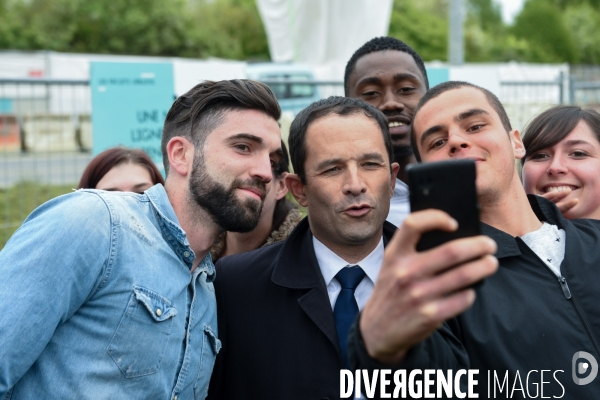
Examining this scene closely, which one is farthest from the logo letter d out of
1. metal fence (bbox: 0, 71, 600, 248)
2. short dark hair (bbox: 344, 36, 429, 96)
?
metal fence (bbox: 0, 71, 600, 248)

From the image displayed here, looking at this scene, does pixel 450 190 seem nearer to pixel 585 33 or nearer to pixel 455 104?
pixel 455 104

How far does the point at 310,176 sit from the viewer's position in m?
2.75

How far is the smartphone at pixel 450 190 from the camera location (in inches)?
57.1

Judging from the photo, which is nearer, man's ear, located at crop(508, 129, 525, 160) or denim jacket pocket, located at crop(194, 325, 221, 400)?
denim jacket pocket, located at crop(194, 325, 221, 400)

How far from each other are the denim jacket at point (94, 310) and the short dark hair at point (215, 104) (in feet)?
1.66

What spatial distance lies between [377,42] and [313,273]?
6.43 ft

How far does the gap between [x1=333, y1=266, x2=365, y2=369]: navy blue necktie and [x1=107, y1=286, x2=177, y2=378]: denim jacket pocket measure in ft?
2.16

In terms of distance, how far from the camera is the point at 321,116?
111 inches

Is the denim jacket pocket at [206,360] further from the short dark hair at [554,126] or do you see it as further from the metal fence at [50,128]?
the metal fence at [50,128]

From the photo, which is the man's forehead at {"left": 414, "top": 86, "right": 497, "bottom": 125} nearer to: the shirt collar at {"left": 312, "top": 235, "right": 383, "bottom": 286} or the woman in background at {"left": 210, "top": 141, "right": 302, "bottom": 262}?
the shirt collar at {"left": 312, "top": 235, "right": 383, "bottom": 286}

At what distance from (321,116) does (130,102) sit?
137 inches

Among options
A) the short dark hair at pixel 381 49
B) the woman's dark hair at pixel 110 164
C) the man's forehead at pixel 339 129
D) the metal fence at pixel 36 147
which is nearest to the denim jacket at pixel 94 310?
the man's forehead at pixel 339 129

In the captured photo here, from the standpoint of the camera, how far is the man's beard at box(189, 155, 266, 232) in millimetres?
2684

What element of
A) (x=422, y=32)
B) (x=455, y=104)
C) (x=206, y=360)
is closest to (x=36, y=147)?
(x=206, y=360)
